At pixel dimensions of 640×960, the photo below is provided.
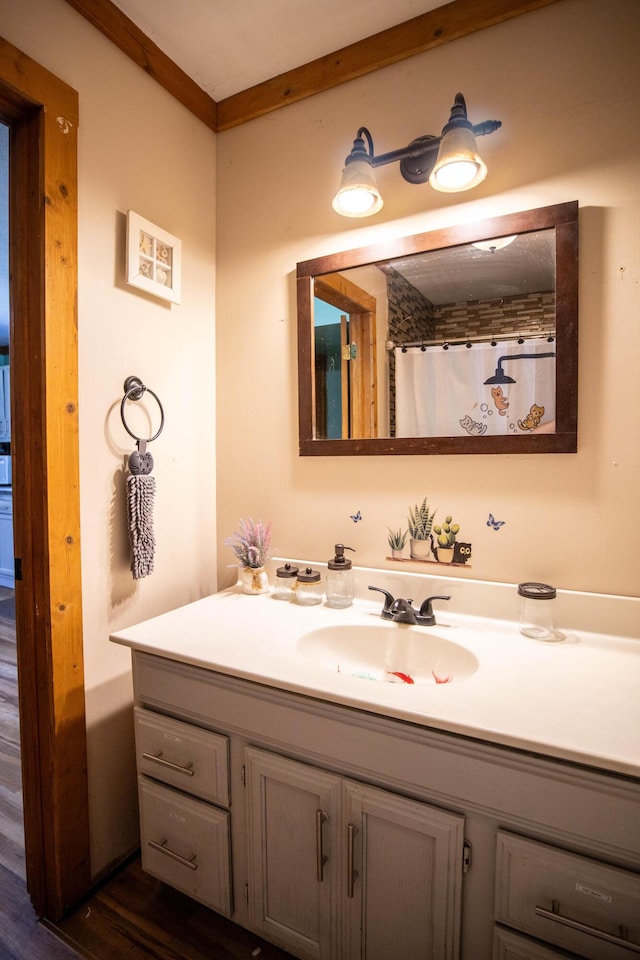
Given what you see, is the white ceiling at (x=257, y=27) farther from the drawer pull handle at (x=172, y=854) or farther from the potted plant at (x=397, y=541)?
the drawer pull handle at (x=172, y=854)

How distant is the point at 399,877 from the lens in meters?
0.89

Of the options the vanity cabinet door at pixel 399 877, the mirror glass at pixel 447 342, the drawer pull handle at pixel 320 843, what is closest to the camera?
the vanity cabinet door at pixel 399 877

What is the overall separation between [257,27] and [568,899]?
2143 millimetres

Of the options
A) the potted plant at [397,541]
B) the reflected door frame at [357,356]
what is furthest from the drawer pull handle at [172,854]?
the reflected door frame at [357,356]

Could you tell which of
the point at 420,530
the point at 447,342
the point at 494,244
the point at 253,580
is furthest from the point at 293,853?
the point at 494,244

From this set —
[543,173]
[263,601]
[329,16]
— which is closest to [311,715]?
[263,601]

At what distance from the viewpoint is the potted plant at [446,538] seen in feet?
4.42

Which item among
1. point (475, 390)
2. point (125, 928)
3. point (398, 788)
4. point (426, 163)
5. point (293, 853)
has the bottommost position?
point (125, 928)

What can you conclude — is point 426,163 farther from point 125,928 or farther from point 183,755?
point 125,928

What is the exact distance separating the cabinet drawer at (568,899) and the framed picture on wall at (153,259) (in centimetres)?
158

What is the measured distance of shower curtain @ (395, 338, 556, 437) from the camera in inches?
47.7

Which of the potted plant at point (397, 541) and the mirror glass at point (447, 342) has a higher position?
the mirror glass at point (447, 342)

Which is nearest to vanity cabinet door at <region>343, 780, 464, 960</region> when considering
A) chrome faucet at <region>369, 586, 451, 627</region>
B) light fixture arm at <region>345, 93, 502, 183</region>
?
chrome faucet at <region>369, 586, 451, 627</region>

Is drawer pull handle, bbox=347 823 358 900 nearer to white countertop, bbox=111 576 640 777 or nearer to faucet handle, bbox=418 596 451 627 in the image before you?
white countertop, bbox=111 576 640 777
